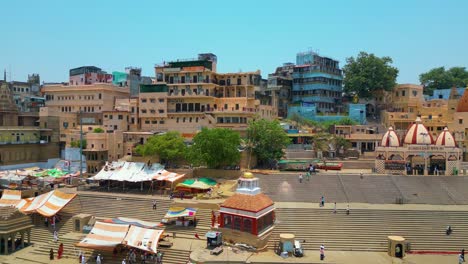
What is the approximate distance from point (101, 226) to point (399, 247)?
A: 18.8 m

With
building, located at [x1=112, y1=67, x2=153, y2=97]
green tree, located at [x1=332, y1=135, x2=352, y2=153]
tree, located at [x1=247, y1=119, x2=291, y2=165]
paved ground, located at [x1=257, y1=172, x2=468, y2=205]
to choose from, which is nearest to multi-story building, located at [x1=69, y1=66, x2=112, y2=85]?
building, located at [x1=112, y1=67, x2=153, y2=97]

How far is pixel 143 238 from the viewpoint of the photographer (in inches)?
1025

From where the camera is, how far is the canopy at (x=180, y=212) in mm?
29844

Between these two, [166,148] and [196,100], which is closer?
[166,148]

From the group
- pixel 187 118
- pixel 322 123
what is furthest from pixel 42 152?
pixel 322 123

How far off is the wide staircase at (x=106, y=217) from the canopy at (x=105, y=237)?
1.20 m

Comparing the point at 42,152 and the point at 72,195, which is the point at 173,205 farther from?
the point at 42,152

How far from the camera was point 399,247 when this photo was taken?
26.2 metres

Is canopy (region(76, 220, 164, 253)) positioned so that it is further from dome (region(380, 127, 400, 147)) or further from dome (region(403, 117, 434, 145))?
dome (region(403, 117, 434, 145))

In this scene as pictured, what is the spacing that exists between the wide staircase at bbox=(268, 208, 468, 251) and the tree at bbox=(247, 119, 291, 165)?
40.9 ft

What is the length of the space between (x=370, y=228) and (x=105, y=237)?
17.5 meters

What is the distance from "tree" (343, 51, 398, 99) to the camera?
60.3m

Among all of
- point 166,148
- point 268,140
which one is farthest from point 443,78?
point 166,148

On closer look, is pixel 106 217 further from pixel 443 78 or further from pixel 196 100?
pixel 443 78
